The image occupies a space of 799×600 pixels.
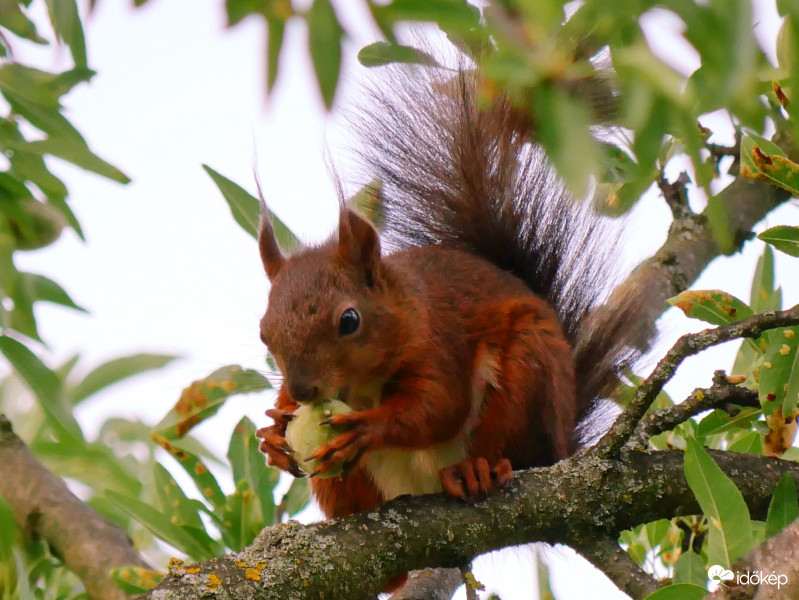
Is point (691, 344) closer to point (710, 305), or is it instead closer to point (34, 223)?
point (710, 305)

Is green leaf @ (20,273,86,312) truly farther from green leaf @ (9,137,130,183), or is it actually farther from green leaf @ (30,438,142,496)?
green leaf @ (30,438,142,496)

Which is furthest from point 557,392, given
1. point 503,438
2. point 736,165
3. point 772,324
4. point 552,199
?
point 736,165

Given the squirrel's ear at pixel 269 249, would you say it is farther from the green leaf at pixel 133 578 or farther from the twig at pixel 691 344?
the twig at pixel 691 344

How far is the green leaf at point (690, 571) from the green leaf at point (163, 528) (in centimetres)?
88

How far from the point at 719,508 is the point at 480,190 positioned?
1161 millimetres

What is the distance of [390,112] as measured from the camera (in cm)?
243

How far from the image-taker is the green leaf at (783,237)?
158cm

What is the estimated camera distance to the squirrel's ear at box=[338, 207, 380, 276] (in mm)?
1954

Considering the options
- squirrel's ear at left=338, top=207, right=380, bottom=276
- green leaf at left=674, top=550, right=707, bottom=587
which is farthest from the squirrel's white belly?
green leaf at left=674, top=550, right=707, bottom=587

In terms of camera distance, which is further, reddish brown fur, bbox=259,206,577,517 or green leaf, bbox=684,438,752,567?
reddish brown fur, bbox=259,206,577,517

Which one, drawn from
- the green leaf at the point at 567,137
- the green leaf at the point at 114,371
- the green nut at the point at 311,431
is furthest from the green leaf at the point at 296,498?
the green leaf at the point at 567,137

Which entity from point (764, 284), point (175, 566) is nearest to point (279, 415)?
point (175, 566)

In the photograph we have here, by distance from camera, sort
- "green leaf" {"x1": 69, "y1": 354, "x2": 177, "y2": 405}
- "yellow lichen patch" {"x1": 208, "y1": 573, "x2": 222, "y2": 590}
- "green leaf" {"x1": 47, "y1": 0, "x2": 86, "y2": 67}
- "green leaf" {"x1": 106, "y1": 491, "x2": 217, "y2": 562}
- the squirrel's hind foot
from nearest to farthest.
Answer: "green leaf" {"x1": 47, "y1": 0, "x2": 86, "y2": 67}, "yellow lichen patch" {"x1": 208, "y1": 573, "x2": 222, "y2": 590}, the squirrel's hind foot, "green leaf" {"x1": 106, "y1": 491, "x2": 217, "y2": 562}, "green leaf" {"x1": 69, "y1": 354, "x2": 177, "y2": 405}

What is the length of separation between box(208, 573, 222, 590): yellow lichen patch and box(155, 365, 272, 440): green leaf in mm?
710
